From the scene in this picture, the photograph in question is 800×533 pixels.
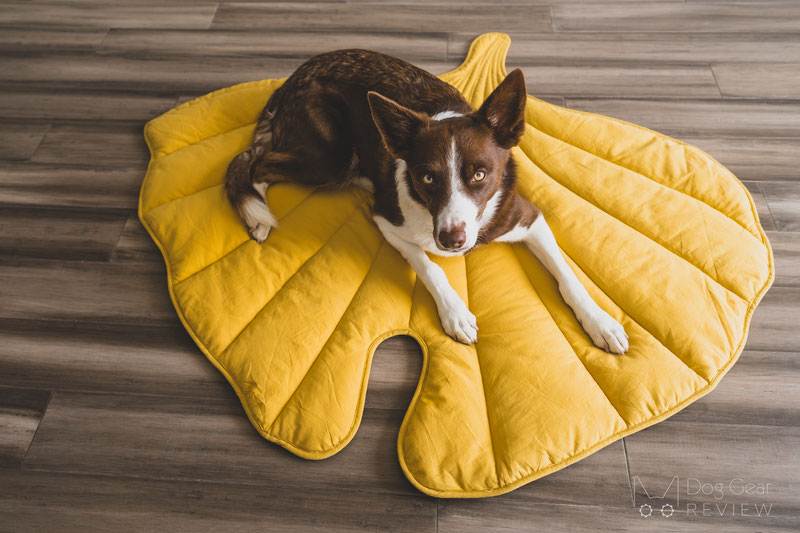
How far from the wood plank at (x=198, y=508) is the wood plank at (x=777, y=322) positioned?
4.46 feet

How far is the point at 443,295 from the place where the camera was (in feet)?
6.44

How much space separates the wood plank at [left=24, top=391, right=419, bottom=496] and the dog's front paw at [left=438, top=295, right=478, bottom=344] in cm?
36

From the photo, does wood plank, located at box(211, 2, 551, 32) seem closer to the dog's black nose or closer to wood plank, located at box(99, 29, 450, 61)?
wood plank, located at box(99, 29, 450, 61)

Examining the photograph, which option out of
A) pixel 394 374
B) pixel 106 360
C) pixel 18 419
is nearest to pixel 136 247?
pixel 106 360

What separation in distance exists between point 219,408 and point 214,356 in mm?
196

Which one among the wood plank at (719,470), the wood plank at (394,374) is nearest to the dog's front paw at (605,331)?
the wood plank at (719,470)

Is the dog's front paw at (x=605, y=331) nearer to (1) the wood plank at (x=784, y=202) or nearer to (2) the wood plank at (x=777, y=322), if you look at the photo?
(2) the wood plank at (x=777, y=322)

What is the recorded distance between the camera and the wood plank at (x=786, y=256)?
2.12m

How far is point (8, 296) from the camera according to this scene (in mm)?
2266

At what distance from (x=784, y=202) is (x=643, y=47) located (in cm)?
134

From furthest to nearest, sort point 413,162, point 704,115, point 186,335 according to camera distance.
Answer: point 704,115 < point 186,335 < point 413,162

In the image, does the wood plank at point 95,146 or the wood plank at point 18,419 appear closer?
the wood plank at point 18,419

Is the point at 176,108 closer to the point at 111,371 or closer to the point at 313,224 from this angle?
the point at 313,224

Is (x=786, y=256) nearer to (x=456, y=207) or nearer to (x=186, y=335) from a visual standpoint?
(x=456, y=207)
